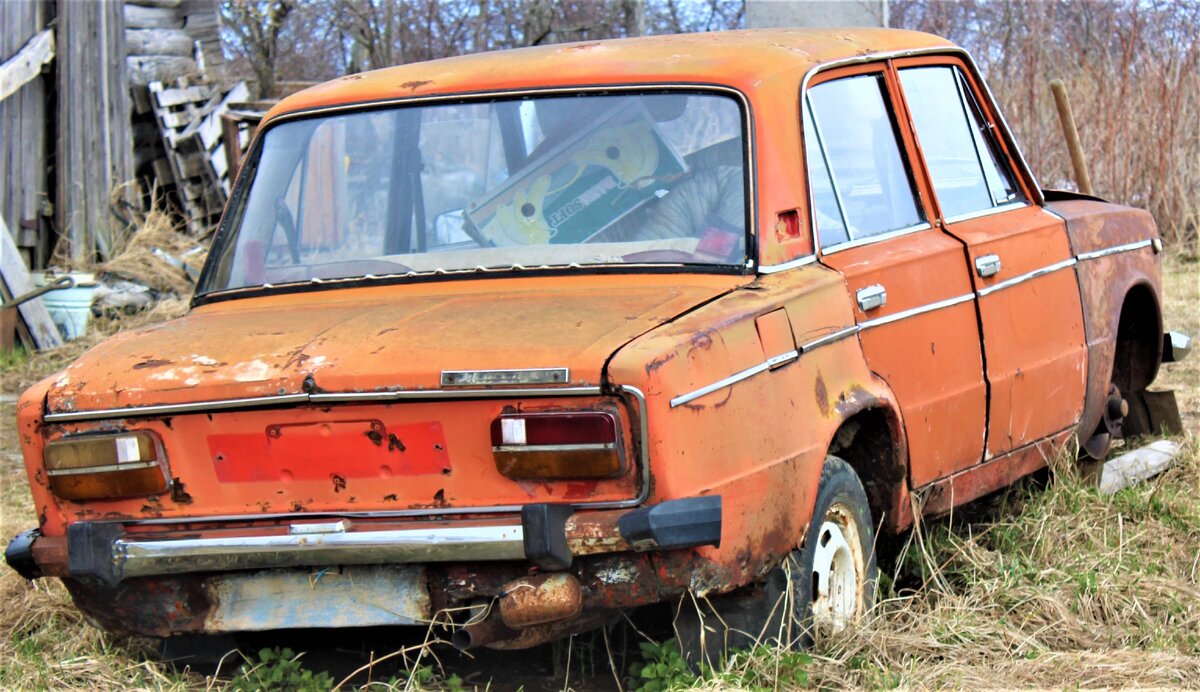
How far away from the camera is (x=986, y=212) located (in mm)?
5062

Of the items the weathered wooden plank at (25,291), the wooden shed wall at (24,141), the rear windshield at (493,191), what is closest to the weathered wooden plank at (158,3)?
the wooden shed wall at (24,141)

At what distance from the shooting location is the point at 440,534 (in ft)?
10.8

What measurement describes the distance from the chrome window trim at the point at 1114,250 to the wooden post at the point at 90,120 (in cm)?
733

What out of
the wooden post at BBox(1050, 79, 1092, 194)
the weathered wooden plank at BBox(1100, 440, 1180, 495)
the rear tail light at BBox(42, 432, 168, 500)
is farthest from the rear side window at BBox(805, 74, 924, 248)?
the wooden post at BBox(1050, 79, 1092, 194)

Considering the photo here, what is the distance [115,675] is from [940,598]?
219 cm

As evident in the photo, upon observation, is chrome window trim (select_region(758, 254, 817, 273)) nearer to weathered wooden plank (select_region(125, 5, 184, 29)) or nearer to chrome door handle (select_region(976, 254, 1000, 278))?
chrome door handle (select_region(976, 254, 1000, 278))

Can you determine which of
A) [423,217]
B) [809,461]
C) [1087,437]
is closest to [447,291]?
[423,217]

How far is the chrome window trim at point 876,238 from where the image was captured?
4176mm

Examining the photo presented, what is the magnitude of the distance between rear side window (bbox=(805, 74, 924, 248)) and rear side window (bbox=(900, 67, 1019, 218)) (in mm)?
147

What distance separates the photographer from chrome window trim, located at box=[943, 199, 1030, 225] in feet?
15.9

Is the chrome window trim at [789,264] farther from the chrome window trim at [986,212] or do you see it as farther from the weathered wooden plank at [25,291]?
the weathered wooden plank at [25,291]

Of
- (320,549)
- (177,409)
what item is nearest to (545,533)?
(320,549)

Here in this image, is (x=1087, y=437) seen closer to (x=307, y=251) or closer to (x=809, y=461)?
(x=809, y=461)

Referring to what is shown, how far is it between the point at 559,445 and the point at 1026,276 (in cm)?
219
